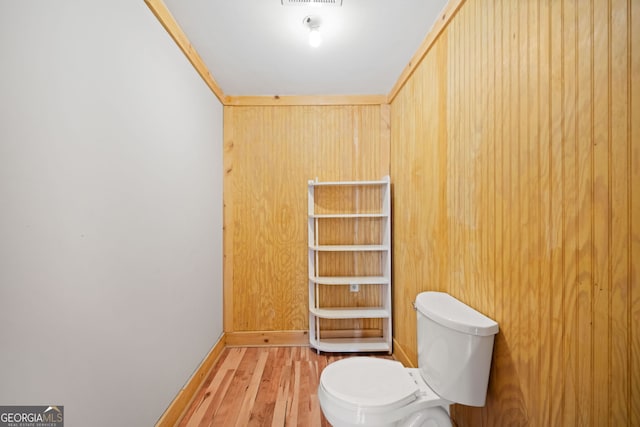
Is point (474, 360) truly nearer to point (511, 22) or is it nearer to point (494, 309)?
point (494, 309)

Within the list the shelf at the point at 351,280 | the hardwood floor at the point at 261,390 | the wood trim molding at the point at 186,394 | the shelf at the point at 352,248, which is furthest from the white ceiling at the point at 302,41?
the hardwood floor at the point at 261,390

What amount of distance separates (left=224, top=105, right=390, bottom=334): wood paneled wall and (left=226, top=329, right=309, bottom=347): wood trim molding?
0.04 metres

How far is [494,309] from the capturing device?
1.06m

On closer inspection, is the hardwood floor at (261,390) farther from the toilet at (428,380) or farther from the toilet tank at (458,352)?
the toilet tank at (458,352)

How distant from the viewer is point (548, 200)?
0.82m

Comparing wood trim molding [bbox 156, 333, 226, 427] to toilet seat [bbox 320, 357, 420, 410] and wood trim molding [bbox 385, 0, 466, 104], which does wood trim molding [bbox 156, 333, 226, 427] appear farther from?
wood trim molding [bbox 385, 0, 466, 104]

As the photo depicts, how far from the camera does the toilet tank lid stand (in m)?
1.00

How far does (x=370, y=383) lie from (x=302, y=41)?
196 cm

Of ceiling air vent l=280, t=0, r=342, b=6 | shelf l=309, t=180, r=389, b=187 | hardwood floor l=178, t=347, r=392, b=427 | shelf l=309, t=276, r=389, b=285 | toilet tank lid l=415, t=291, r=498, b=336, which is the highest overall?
ceiling air vent l=280, t=0, r=342, b=6

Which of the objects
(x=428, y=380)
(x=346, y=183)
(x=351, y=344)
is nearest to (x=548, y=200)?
(x=428, y=380)

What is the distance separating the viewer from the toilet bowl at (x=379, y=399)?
1.03 m

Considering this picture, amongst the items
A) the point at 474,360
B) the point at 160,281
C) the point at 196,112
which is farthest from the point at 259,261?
the point at 474,360

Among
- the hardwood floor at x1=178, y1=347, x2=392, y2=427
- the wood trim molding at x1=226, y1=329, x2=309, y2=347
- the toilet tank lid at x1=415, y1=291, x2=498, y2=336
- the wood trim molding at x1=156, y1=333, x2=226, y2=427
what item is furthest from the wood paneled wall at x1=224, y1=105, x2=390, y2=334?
the toilet tank lid at x1=415, y1=291, x2=498, y2=336

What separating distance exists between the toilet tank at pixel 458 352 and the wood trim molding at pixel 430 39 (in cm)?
145
